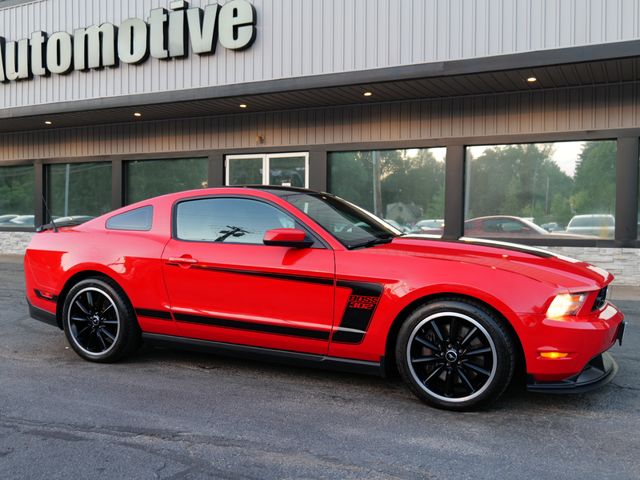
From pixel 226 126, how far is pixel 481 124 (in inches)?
225

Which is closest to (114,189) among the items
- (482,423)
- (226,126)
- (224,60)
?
(226,126)

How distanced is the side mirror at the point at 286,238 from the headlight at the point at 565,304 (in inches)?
64.7

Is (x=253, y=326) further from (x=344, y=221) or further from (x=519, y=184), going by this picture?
(x=519, y=184)

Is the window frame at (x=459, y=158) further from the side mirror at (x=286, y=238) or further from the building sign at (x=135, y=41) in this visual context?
the side mirror at (x=286, y=238)

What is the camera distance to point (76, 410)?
366 centimetres

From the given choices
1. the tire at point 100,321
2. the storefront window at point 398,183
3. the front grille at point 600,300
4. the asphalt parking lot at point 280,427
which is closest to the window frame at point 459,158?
the storefront window at point 398,183

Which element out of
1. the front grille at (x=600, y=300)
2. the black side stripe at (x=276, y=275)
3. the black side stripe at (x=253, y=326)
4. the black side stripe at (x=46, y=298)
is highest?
the black side stripe at (x=276, y=275)

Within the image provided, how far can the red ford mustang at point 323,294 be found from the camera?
3430 mm

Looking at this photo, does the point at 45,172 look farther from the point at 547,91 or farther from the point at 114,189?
the point at 547,91

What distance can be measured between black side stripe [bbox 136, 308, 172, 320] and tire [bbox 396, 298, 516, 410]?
1.90 m

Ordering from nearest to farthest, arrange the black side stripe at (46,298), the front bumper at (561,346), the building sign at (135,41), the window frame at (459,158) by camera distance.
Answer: the front bumper at (561,346)
the black side stripe at (46,298)
the window frame at (459,158)
the building sign at (135,41)

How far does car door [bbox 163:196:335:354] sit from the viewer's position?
154 inches

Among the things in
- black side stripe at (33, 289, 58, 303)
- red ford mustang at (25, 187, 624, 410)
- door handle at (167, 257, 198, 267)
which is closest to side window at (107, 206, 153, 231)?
red ford mustang at (25, 187, 624, 410)

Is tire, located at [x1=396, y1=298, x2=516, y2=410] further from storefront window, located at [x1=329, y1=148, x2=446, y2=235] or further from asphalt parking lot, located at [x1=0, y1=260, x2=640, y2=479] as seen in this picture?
storefront window, located at [x1=329, y1=148, x2=446, y2=235]
